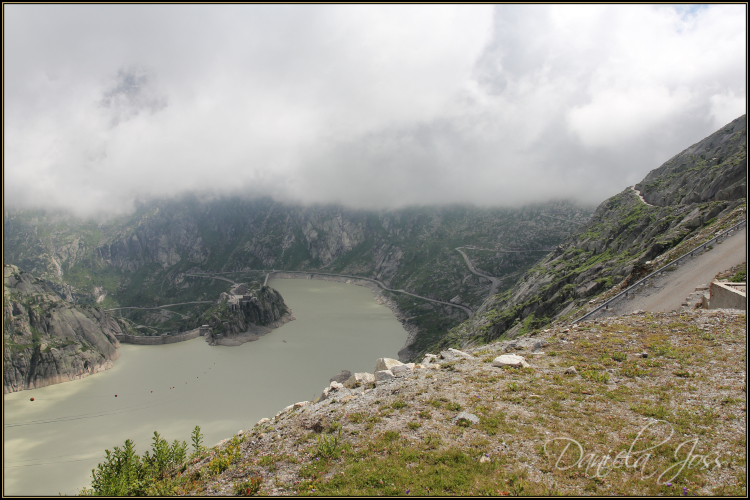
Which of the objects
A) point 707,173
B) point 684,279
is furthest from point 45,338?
point 707,173

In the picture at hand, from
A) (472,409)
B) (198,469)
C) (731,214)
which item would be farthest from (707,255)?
(198,469)

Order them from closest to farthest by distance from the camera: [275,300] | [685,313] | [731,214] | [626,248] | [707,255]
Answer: [685,313] → [707,255] → [731,214] → [626,248] → [275,300]

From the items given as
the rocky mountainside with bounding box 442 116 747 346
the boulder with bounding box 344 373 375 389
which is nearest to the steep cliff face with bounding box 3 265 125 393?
the rocky mountainside with bounding box 442 116 747 346

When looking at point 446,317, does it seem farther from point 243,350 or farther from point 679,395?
point 679,395

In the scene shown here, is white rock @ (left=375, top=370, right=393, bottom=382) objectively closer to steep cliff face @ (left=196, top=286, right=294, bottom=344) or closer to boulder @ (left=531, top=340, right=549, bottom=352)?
boulder @ (left=531, top=340, right=549, bottom=352)
